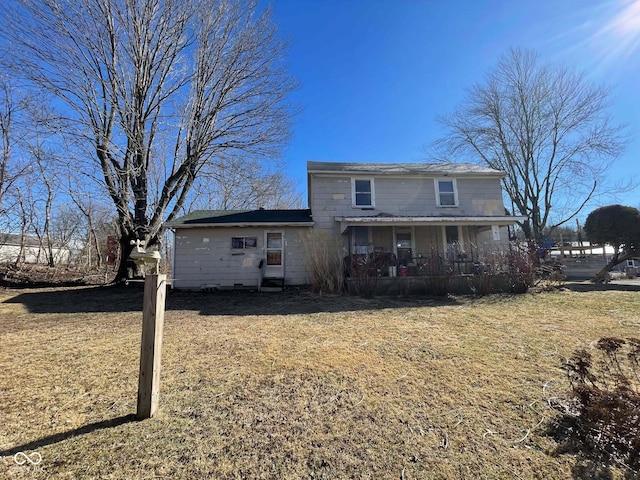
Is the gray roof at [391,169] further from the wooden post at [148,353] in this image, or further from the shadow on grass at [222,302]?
the wooden post at [148,353]

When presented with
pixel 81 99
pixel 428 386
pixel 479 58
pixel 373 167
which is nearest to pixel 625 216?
pixel 479 58

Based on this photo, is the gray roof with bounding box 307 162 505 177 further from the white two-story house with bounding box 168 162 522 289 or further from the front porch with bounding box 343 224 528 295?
the front porch with bounding box 343 224 528 295

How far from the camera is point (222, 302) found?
8656mm

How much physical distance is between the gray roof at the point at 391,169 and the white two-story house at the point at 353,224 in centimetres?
4

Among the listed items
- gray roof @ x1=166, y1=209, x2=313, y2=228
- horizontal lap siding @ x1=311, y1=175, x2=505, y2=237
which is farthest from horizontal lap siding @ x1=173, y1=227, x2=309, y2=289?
horizontal lap siding @ x1=311, y1=175, x2=505, y2=237

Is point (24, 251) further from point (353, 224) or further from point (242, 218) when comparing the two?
point (353, 224)

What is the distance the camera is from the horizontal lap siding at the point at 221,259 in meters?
11.3

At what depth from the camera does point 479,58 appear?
1015cm

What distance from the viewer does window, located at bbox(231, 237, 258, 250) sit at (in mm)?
11484

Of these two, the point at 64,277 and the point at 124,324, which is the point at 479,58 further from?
the point at 64,277

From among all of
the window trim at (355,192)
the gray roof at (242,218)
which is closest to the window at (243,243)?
the gray roof at (242,218)

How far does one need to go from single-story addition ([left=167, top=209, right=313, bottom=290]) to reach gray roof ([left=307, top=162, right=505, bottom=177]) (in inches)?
98.0

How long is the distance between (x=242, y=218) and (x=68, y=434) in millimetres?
9717

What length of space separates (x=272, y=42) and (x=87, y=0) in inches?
247
